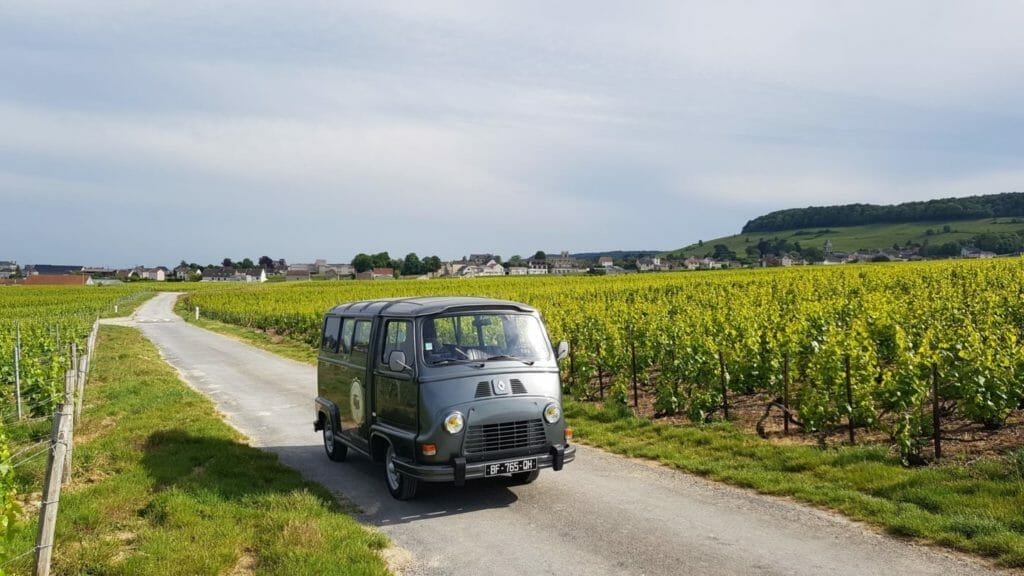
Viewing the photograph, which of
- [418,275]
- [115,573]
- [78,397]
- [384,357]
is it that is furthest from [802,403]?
[418,275]

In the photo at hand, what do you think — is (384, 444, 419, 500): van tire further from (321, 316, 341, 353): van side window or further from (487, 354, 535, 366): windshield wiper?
(321, 316, 341, 353): van side window

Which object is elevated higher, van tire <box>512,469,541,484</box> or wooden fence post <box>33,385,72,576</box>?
wooden fence post <box>33,385,72,576</box>

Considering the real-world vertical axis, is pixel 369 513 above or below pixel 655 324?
below

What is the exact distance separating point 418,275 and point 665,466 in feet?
556

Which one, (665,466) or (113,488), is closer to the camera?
Answer: (113,488)

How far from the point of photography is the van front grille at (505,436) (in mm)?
8227

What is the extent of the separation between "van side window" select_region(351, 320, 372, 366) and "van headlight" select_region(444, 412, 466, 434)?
84.2 inches

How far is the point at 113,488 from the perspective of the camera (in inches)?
356

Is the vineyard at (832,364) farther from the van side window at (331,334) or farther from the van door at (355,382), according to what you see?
the van side window at (331,334)

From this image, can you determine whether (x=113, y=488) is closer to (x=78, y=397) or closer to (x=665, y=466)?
(x=78, y=397)

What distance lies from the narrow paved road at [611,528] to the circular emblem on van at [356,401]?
880 millimetres

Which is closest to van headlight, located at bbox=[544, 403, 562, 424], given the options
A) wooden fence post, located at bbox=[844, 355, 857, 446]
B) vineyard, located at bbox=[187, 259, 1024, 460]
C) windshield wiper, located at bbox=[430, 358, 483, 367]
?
windshield wiper, located at bbox=[430, 358, 483, 367]

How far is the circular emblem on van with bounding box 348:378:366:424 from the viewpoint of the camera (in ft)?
32.6

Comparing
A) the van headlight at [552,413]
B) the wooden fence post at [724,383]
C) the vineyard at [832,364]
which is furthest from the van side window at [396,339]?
the wooden fence post at [724,383]
